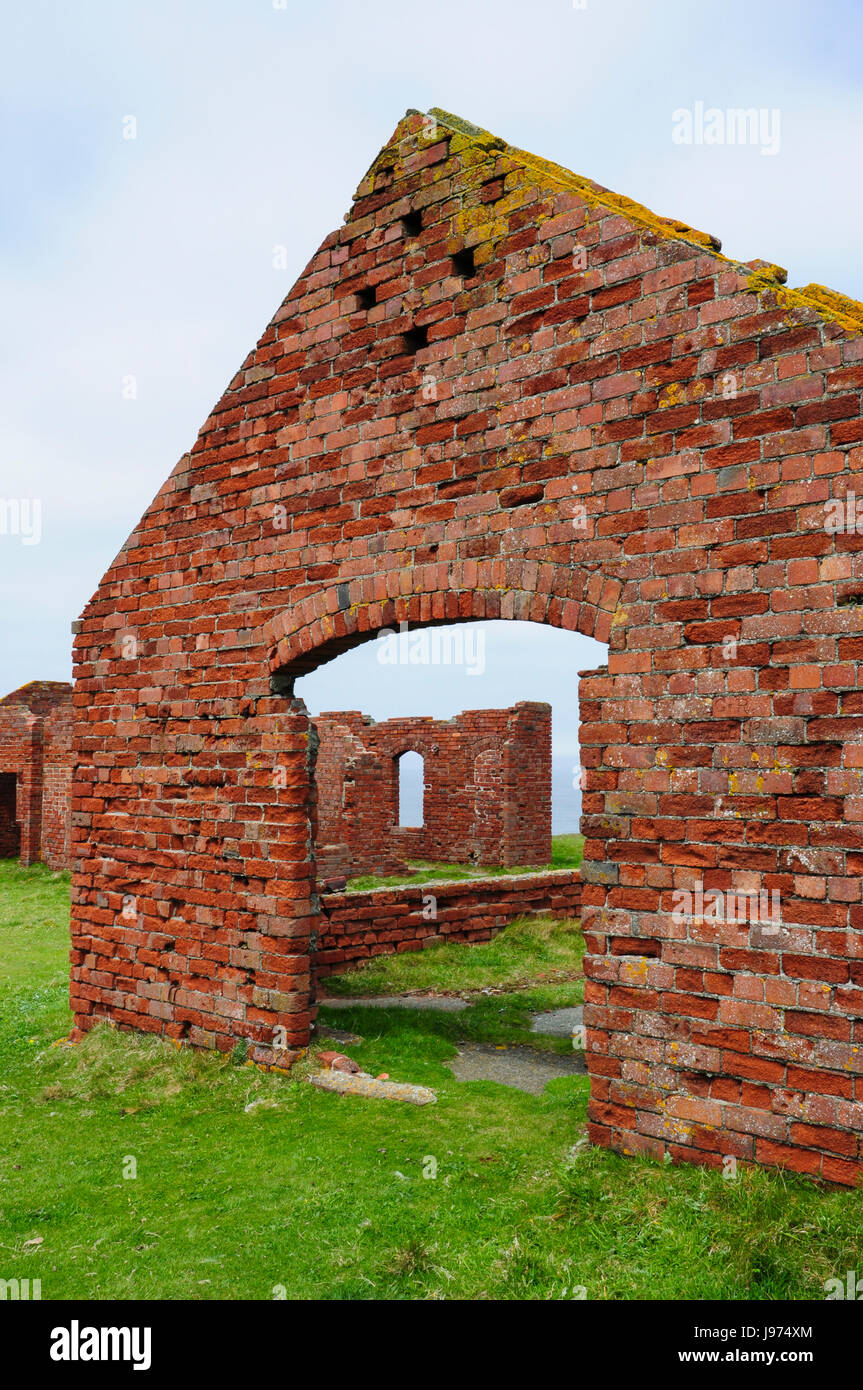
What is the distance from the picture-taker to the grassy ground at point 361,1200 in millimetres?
3238

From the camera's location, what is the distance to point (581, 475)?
4496mm

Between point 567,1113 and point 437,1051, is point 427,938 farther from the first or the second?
point 567,1113

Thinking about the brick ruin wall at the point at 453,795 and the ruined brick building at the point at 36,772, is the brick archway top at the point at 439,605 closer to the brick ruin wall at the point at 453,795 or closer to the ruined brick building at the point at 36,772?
the brick ruin wall at the point at 453,795

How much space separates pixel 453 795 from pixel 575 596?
49.3 feet

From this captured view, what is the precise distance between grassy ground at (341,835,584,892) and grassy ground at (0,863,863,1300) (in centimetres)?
892

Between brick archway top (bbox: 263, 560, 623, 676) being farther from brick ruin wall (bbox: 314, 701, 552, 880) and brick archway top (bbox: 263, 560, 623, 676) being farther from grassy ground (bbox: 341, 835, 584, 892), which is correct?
brick ruin wall (bbox: 314, 701, 552, 880)

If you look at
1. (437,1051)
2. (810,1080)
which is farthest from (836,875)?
(437,1051)

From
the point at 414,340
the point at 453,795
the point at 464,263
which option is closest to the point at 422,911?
the point at 414,340

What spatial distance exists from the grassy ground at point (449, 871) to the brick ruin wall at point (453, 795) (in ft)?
0.92

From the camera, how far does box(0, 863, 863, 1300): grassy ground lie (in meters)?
3.24

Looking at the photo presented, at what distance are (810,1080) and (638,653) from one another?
6.44ft

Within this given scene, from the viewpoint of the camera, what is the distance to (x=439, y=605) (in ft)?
16.4

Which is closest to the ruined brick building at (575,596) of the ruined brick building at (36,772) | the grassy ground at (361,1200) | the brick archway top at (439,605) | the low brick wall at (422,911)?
the brick archway top at (439,605)

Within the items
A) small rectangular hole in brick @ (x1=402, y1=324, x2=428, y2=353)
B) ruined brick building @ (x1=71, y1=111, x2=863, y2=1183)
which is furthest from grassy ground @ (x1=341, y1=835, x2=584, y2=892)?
small rectangular hole in brick @ (x1=402, y1=324, x2=428, y2=353)
